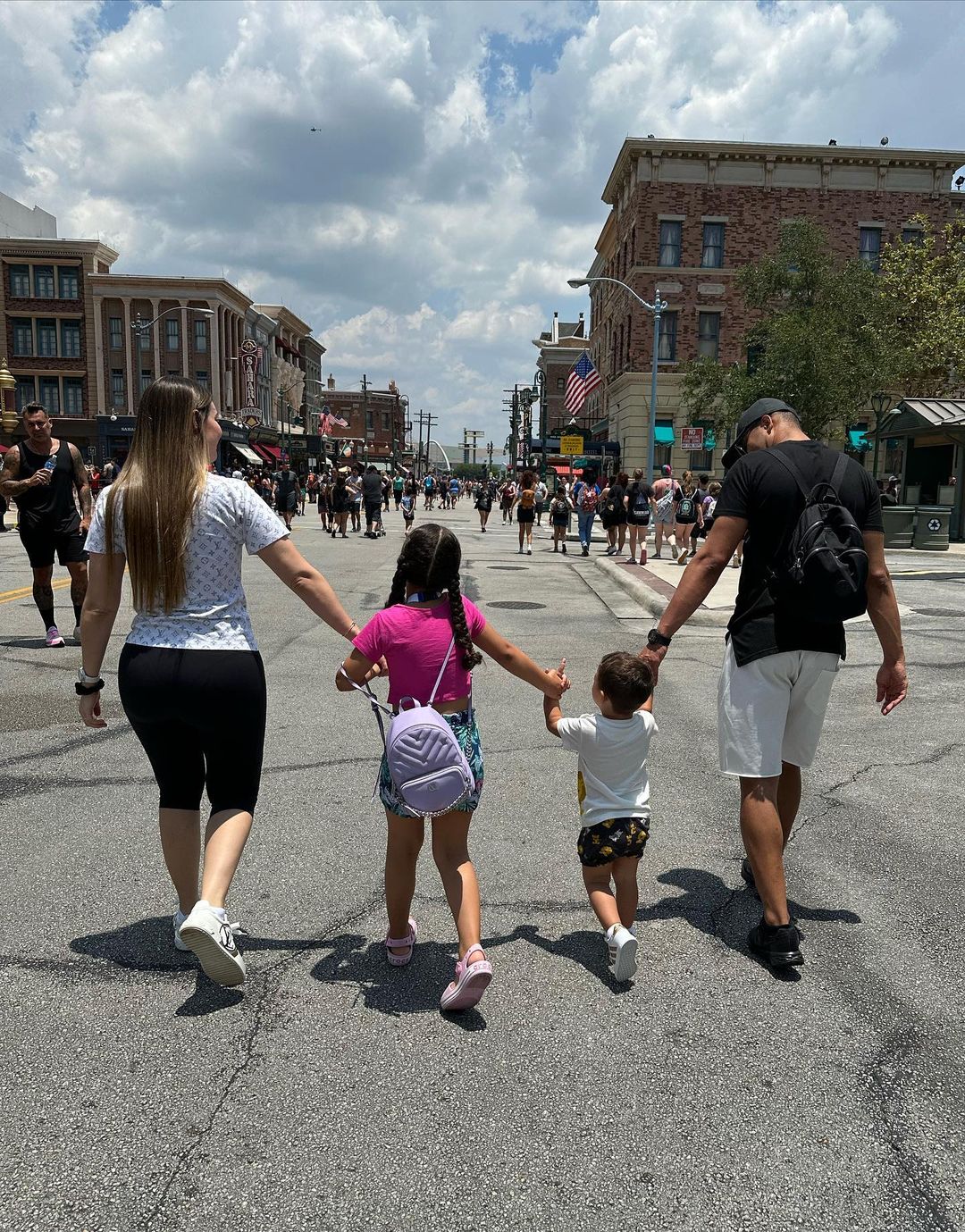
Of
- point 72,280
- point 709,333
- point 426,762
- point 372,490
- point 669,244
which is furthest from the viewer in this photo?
point 72,280

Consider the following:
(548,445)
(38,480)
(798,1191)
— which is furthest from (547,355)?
(798,1191)

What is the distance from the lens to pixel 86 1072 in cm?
268

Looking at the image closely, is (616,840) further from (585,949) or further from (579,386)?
(579,386)

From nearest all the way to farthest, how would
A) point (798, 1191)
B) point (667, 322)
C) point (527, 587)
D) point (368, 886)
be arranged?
point (798, 1191), point (368, 886), point (527, 587), point (667, 322)

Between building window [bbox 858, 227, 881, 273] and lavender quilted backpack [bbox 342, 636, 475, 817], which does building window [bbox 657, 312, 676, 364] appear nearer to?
building window [bbox 858, 227, 881, 273]

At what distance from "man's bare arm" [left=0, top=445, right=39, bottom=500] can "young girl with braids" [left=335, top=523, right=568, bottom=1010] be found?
595 cm

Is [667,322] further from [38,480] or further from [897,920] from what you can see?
[897,920]

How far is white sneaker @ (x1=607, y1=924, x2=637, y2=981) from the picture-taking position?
3137 mm

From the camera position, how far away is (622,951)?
3.13 m

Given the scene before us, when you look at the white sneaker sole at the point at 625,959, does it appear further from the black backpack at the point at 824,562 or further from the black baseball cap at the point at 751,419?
the black baseball cap at the point at 751,419

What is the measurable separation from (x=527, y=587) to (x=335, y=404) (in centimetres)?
14056

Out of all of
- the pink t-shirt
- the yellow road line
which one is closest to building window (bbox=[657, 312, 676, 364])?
the yellow road line

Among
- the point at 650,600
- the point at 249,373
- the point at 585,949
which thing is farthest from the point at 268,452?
the point at 585,949

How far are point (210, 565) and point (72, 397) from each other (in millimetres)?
66155
